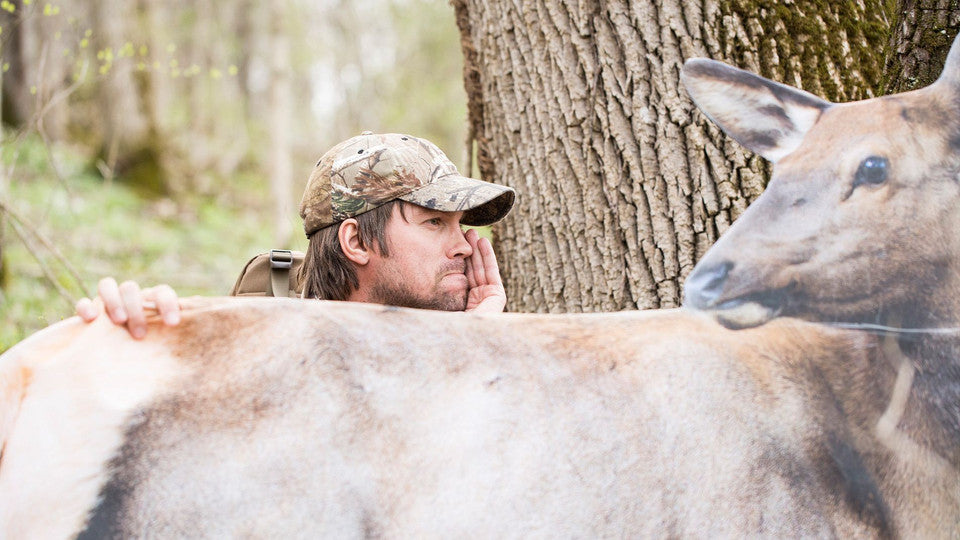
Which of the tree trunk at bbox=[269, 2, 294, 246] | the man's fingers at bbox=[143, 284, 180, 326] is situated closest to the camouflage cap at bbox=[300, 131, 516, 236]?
the man's fingers at bbox=[143, 284, 180, 326]

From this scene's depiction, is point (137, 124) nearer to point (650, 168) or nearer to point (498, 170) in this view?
point (498, 170)

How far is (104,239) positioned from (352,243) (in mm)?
7867

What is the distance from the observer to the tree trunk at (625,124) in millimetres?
2826

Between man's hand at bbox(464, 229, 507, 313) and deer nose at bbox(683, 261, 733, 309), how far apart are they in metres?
0.90

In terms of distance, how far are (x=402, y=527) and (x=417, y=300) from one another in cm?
109

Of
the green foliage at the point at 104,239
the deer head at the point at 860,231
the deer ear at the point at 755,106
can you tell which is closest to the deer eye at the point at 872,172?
the deer head at the point at 860,231

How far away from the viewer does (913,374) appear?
5.51 feet

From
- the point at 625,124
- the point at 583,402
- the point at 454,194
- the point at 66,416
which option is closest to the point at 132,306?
the point at 66,416

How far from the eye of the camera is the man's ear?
2.59 m

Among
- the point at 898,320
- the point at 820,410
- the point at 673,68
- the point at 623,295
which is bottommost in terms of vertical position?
the point at 623,295

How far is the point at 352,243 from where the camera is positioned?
260 centimetres

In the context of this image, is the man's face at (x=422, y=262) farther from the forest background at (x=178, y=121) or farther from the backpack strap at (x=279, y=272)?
the forest background at (x=178, y=121)

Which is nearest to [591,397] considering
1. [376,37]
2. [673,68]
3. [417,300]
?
[417,300]

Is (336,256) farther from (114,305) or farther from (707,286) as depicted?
(707,286)
